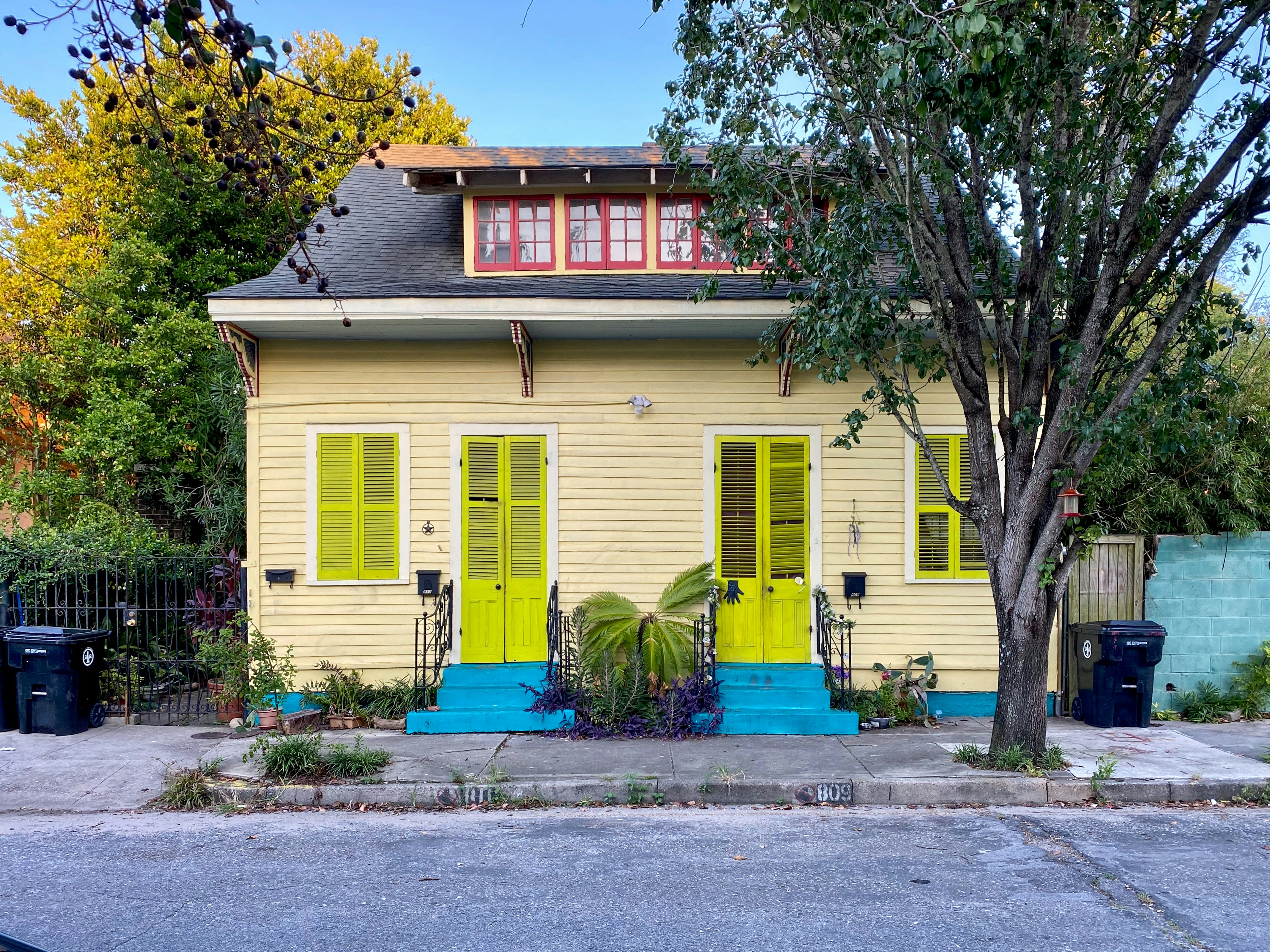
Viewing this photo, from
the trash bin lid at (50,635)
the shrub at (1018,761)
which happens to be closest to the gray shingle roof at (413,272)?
the trash bin lid at (50,635)

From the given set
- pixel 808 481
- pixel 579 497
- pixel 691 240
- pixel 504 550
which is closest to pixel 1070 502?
pixel 808 481

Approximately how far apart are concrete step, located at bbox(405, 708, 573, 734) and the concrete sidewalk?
0.11 meters

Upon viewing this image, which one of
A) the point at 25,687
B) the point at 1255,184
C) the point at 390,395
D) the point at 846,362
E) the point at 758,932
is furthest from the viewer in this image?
the point at 390,395

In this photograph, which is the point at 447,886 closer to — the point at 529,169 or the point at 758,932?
the point at 758,932

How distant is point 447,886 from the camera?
500cm

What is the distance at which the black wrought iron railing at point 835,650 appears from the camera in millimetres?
8812

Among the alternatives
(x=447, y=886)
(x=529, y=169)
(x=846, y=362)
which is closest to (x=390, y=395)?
(x=529, y=169)

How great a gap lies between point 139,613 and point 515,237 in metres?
6.12

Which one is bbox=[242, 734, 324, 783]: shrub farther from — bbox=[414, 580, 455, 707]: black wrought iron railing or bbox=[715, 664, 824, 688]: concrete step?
bbox=[715, 664, 824, 688]: concrete step

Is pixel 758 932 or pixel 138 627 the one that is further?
pixel 138 627

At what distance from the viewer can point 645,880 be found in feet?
16.6

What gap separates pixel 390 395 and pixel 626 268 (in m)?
2.99

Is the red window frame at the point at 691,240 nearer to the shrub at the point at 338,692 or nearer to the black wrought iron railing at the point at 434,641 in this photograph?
the black wrought iron railing at the point at 434,641

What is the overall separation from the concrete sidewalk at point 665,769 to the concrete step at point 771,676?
2.21 feet
